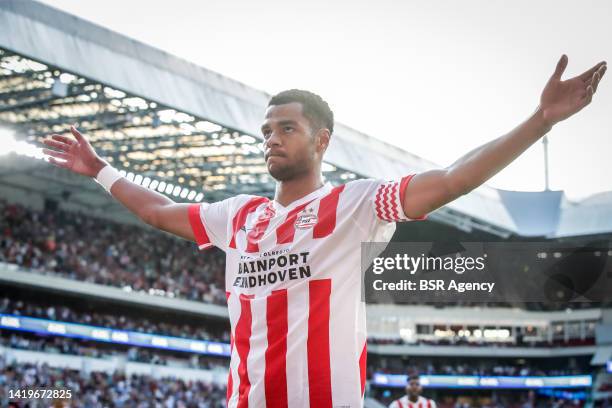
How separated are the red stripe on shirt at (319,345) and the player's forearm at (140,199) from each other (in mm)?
956

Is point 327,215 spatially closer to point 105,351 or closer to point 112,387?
point 112,387

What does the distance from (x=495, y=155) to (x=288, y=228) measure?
0.90 m

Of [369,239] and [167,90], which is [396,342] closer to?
[167,90]

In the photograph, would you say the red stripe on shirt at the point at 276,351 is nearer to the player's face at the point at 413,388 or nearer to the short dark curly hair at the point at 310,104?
the short dark curly hair at the point at 310,104

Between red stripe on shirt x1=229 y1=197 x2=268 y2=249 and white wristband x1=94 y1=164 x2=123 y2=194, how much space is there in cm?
72

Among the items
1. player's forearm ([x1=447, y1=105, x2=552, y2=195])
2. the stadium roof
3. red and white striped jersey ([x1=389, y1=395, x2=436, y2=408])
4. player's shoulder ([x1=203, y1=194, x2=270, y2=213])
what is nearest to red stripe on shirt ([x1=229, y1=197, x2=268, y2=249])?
player's shoulder ([x1=203, y1=194, x2=270, y2=213])

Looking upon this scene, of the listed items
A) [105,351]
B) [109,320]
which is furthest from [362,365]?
[109,320]

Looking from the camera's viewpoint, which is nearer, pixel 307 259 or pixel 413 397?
pixel 307 259

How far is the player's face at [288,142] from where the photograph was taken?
10.5 ft

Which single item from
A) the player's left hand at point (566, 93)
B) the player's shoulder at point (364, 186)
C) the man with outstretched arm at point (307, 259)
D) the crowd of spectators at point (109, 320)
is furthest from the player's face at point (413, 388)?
the crowd of spectators at point (109, 320)

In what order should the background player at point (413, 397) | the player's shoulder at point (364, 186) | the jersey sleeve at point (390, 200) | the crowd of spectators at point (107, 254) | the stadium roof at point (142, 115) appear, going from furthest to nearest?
Result: the crowd of spectators at point (107, 254), the stadium roof at point (142, 115), the background player at point (413, 397), the player's shoulder at point (364, 186), the jersey sleeve at point (390, 200)

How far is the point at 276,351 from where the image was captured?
10.1ft

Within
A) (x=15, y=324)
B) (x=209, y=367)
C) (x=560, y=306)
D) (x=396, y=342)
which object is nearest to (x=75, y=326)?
(x=15, y=324)

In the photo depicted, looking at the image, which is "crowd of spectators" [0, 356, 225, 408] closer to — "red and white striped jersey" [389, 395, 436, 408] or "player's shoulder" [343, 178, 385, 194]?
"red and white striped jersey" [389, 395, 436, 408]
